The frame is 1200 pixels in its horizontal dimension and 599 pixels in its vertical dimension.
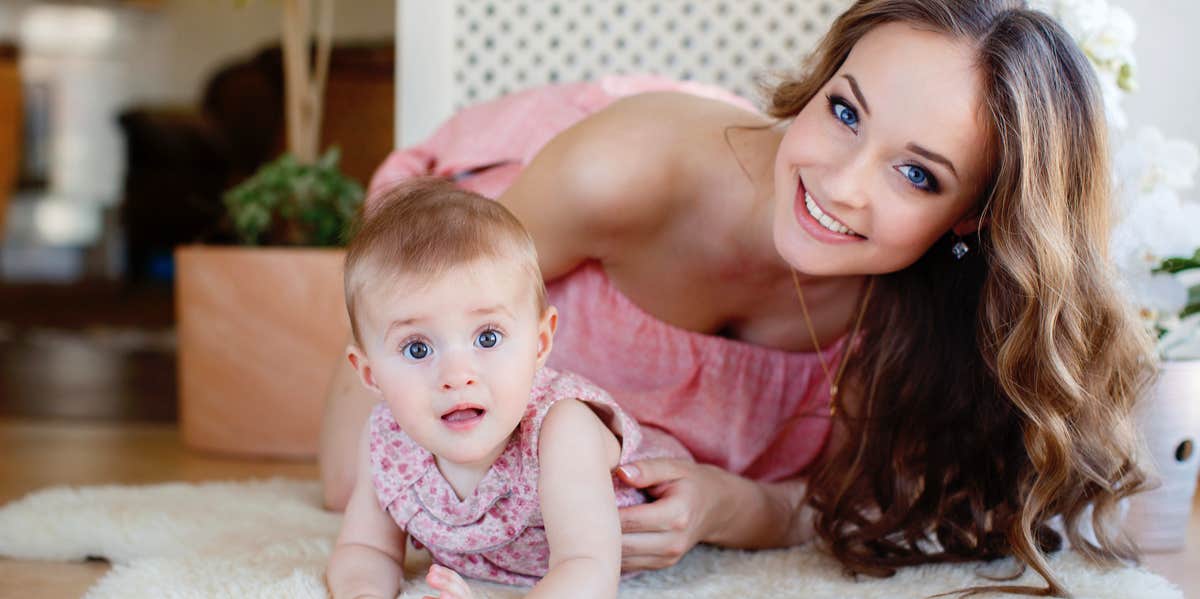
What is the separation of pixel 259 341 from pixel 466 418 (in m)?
1.20

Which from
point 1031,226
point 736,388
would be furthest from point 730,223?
point 1031,226

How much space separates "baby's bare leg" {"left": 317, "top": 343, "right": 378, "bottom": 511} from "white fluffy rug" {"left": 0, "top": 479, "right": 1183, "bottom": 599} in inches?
1.7

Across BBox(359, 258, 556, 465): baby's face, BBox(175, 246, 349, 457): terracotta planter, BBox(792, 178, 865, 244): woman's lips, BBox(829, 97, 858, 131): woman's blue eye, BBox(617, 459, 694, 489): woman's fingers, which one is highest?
BBox(829, 97, 858, 131): woman's blue eye

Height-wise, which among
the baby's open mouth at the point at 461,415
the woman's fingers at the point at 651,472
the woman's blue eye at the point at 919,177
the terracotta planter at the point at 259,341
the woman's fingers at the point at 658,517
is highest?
the woman's blue eye at the point at 919,177

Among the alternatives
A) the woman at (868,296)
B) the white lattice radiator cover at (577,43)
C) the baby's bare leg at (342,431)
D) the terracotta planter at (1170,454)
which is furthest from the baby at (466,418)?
the white lattice radiator cover at (577,43)

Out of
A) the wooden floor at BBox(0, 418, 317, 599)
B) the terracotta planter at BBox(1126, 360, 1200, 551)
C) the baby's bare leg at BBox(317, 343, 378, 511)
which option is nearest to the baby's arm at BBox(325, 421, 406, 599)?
the baby's bare leg at BBox(317, 343, 378, 511)

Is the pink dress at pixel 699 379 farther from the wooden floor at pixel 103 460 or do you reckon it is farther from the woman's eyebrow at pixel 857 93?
the wooden floor at pixel 103 460

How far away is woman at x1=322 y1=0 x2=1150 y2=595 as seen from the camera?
4.24ft

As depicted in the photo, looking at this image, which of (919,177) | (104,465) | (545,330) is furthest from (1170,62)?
(104,465)

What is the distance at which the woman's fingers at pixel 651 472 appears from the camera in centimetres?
134

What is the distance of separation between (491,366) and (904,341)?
690 millimetres

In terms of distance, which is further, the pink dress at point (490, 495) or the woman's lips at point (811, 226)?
the woman's lips at point (811, 226)

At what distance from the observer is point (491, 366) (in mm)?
1100

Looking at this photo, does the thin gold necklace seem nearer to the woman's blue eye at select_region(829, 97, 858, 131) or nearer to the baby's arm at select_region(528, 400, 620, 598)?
the woman's blue eye at select_region(829, 97, 858, 131)
